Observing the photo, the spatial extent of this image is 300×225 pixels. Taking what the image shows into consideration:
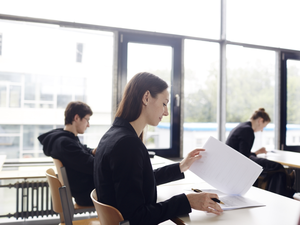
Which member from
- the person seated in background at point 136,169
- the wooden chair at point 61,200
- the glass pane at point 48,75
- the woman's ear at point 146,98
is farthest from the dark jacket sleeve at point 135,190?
the glass pane at point 48,75

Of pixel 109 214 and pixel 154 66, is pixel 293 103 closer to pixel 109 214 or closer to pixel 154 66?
pixel 154 66

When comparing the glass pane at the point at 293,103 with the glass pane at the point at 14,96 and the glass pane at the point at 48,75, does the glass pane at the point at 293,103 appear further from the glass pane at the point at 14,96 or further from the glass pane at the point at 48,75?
the glass pane at the point at 14,96

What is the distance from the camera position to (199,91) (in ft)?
12.6

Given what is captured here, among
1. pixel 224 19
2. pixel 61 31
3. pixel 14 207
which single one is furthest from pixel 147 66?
pixel 14 207

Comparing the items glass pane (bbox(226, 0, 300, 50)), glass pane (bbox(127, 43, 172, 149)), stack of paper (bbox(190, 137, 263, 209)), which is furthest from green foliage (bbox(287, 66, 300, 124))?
stack of paper (bbox(190, 137, 263, 209))

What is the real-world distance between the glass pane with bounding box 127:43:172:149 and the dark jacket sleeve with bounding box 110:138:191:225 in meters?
2.50

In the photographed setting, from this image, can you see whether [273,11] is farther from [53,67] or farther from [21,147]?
[21,147]

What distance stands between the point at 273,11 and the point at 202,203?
4.17 m

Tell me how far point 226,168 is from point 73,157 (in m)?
1.17

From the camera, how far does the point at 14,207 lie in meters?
2.99

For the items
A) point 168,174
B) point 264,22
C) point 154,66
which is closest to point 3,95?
point 154,66

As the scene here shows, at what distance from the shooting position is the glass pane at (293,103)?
445 cm

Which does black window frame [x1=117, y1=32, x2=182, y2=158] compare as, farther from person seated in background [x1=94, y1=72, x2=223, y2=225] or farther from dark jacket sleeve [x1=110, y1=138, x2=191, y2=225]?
dark jacket sleeve [x1=110, y1=138, x2=191, y2=225]

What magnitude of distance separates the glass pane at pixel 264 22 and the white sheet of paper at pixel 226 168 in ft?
10.1
